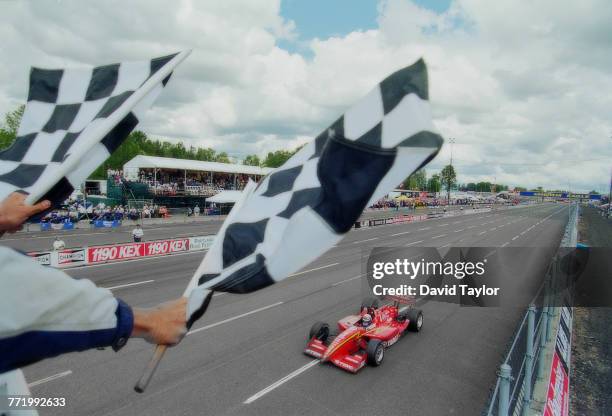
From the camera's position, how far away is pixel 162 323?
1162 millimetres

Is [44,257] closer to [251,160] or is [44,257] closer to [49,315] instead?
[49,315]

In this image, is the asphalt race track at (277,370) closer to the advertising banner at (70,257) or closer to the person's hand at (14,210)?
the advertising banner at (70,257)

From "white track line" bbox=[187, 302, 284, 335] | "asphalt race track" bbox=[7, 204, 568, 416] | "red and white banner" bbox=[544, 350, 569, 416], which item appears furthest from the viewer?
"white track line" bbox=[187, 302, 284, 335]

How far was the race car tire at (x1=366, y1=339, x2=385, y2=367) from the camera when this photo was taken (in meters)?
6.52

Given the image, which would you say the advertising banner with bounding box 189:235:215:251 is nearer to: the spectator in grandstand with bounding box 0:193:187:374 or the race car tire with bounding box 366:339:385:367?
the race car tire with bounding box 366:339:385:367

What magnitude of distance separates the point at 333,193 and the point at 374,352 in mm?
5944

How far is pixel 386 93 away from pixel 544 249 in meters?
24.6

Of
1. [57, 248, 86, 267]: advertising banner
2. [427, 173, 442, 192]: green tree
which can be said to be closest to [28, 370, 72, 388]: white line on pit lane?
[57, 248, 86, 267]: advertising banner

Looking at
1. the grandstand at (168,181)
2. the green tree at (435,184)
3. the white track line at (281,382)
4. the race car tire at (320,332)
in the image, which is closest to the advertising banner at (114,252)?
the race car tire at (320,332)

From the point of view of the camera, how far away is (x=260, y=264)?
1297 millimetres

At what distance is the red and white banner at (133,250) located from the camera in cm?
1429

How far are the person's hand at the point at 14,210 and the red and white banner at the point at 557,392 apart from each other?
487 cm

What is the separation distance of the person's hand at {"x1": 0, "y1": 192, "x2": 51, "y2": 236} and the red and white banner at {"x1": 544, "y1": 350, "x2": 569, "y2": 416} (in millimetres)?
4874

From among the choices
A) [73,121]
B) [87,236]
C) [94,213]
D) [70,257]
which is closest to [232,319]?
[73,121]
